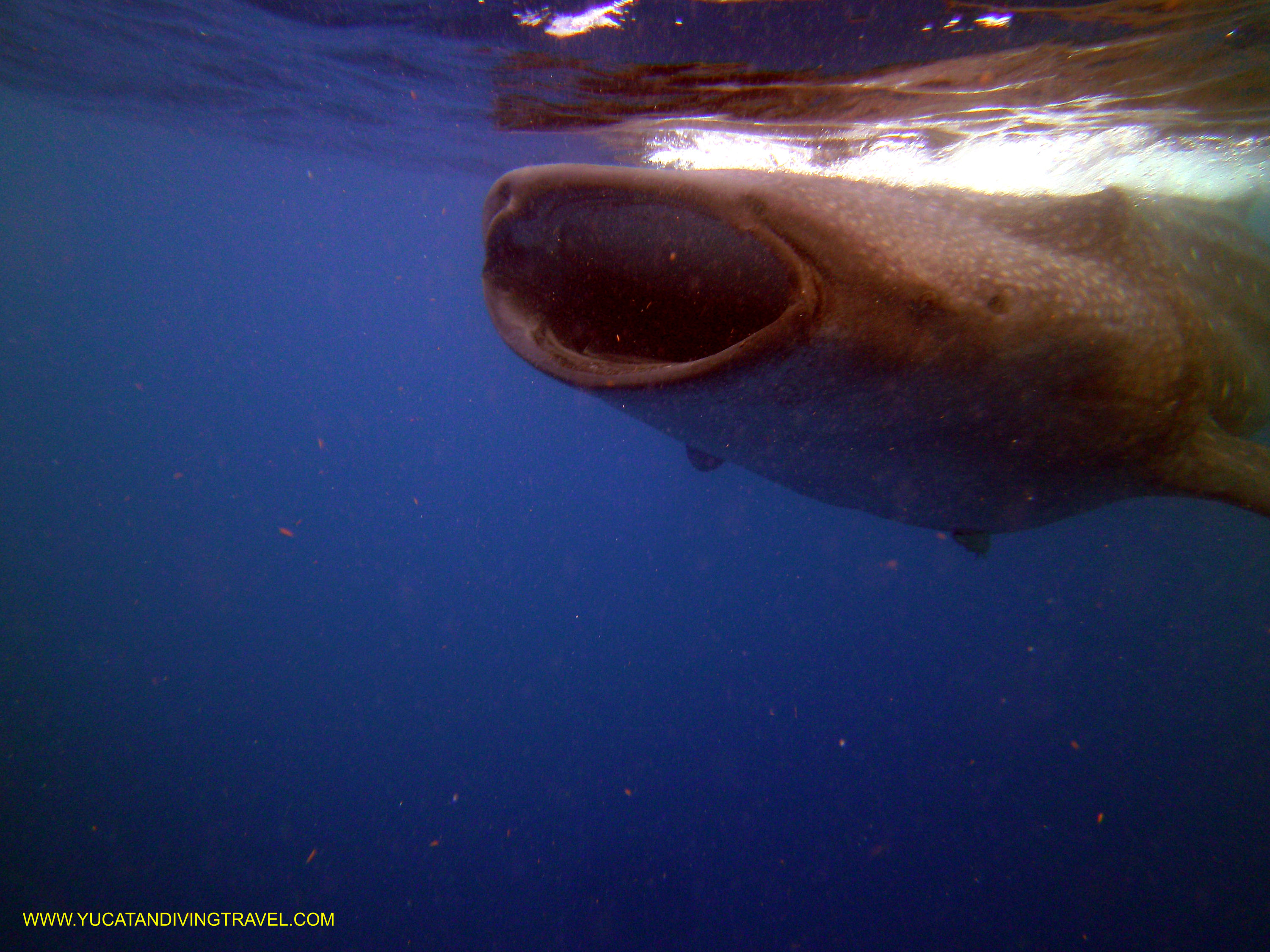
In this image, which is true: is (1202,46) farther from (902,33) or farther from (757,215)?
(757,215)

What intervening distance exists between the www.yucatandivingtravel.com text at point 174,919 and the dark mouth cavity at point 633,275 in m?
12.0

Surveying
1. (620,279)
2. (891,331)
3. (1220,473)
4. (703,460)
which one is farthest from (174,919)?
(1220,473)

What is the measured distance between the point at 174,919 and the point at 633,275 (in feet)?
43.9

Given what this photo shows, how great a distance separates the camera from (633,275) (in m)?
2.40

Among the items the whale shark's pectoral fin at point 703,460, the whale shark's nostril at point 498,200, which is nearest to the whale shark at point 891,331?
the whale shark's nostril at point 498,200

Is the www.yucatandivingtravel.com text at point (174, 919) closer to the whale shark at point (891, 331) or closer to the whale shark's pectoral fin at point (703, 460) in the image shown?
the whale shark's pectoral fin at point (703, 460)

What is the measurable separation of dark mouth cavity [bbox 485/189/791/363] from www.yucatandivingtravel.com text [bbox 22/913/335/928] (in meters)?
12.0

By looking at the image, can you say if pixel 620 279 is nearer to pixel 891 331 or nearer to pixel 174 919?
pixel 891 331

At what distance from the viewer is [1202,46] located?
17.5 feet

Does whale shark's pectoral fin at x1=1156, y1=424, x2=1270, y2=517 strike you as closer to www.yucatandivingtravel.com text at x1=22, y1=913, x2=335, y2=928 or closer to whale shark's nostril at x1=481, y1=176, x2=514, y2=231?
whale shark's nostril at x1=481, y1=176, x2=514, y2=231

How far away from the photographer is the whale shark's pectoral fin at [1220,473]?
8.27 ft

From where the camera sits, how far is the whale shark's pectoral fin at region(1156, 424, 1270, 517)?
252 cm

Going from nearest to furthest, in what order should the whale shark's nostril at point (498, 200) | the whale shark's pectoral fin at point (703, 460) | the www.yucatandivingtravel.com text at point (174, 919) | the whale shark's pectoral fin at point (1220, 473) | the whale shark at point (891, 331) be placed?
1. the whale shark at point (891, 331)
2. the whale shark's nostril at point (498, 200)
3. the whale shark's pectoral fin at point (1220, 473)
4. the whale shark's pectoral fin at point (703, 460)
5. the www.yucatandivingtravel.com text at point (174, 919)

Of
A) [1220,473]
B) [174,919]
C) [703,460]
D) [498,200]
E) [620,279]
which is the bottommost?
[174,919]
